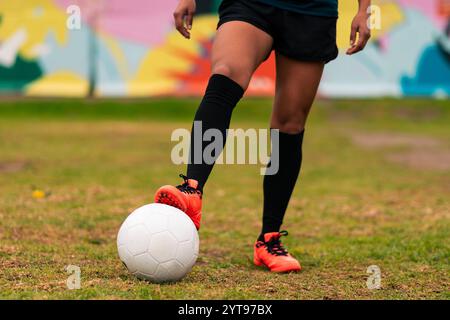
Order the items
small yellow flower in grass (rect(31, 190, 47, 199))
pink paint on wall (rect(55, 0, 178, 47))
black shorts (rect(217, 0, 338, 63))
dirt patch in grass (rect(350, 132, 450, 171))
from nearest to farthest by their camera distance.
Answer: black shorts (rect(217, 0, 338, 63)), small yellow flower in grass (rect(31, 190, 47, 199)), dirt patch in grass (rect(350, 132, 450, 171)), pink paint on wall (rect(55, 0, 178, 47))

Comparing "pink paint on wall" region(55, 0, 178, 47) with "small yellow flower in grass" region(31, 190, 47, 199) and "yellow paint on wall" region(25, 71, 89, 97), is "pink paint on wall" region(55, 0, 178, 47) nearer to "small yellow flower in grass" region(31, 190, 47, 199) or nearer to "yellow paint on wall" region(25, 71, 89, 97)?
"yellow paint on wall" region(25, 71, 89, 97)

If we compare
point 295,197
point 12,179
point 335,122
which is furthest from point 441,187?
point 335,122

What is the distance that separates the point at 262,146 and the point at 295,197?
6550mm

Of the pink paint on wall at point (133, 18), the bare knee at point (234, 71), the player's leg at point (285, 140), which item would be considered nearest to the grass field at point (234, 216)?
the player's leg at point (285, 140)

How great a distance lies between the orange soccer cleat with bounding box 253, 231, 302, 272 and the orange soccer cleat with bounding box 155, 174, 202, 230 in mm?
672

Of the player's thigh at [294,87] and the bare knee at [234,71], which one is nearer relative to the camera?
the bare knee at [234,71]

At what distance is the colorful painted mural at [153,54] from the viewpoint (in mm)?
21344

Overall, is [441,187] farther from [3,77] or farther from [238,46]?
[3,77]

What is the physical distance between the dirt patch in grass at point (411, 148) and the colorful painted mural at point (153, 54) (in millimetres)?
5813

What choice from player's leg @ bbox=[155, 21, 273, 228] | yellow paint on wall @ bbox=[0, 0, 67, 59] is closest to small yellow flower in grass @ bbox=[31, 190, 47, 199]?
player's leg @ bbox=[155, 21, 273, 228]

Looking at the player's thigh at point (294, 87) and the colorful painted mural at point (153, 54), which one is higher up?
the colorful painted mural at point (153, 54)

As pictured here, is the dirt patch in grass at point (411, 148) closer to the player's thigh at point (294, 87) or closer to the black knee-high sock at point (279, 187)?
the black knee-high sock at point (279, 187)

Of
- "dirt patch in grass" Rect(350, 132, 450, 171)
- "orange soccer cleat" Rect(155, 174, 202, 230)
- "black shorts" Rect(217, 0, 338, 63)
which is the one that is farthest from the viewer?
"dirt patch in grass" Rect(350, 132, 450, 171)

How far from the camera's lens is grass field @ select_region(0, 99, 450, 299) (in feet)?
10.5
